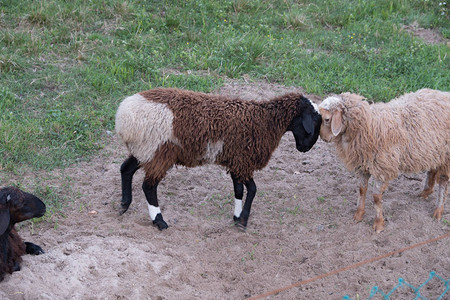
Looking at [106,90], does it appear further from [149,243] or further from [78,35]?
[149,243]

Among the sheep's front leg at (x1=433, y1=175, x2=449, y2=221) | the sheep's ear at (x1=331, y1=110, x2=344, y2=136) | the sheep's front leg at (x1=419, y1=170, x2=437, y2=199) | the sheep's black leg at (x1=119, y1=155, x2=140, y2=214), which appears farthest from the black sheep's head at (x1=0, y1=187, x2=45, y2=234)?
the sheep's front leg at (x1=419, y1=170, x2=437, y2=199)

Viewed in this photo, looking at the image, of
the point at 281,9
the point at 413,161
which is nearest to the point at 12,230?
the point at 413,161

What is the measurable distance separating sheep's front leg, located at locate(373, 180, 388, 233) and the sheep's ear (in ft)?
2.50

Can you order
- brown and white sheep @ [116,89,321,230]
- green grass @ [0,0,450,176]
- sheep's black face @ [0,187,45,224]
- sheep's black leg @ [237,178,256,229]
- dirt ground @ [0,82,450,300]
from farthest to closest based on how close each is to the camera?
green grass @ [0,0,450,176]
sheep's black leg @ [237,178,256,229]
brown and white sheep @ [116,89,321,230]
sheep's black face @ [0,187,45,224]
dirt ground @ [0,82,450,300]

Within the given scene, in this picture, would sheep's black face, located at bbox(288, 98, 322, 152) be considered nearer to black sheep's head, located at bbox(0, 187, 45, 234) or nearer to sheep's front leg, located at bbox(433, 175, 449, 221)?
sheep's front leg, located at bbox(433, 175, 449, 221)

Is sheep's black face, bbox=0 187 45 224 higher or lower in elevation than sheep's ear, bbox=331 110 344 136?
lower

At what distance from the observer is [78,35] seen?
9.55 metres

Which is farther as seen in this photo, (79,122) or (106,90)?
(106,90)

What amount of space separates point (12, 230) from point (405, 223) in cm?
430

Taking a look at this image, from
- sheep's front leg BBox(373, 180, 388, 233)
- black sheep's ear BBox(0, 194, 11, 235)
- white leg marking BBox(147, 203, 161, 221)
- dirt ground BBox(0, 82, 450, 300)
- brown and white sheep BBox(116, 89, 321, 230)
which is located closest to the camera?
black sheep's ear BBox(0, 194, 11, 235)

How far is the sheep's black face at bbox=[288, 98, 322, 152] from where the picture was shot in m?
5.80

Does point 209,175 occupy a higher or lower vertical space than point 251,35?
lower

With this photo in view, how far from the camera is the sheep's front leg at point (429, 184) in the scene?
20.8ft

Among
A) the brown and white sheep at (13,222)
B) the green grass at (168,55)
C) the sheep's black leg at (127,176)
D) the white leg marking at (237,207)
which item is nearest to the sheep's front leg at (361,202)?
the white leg marking at (237,207)
